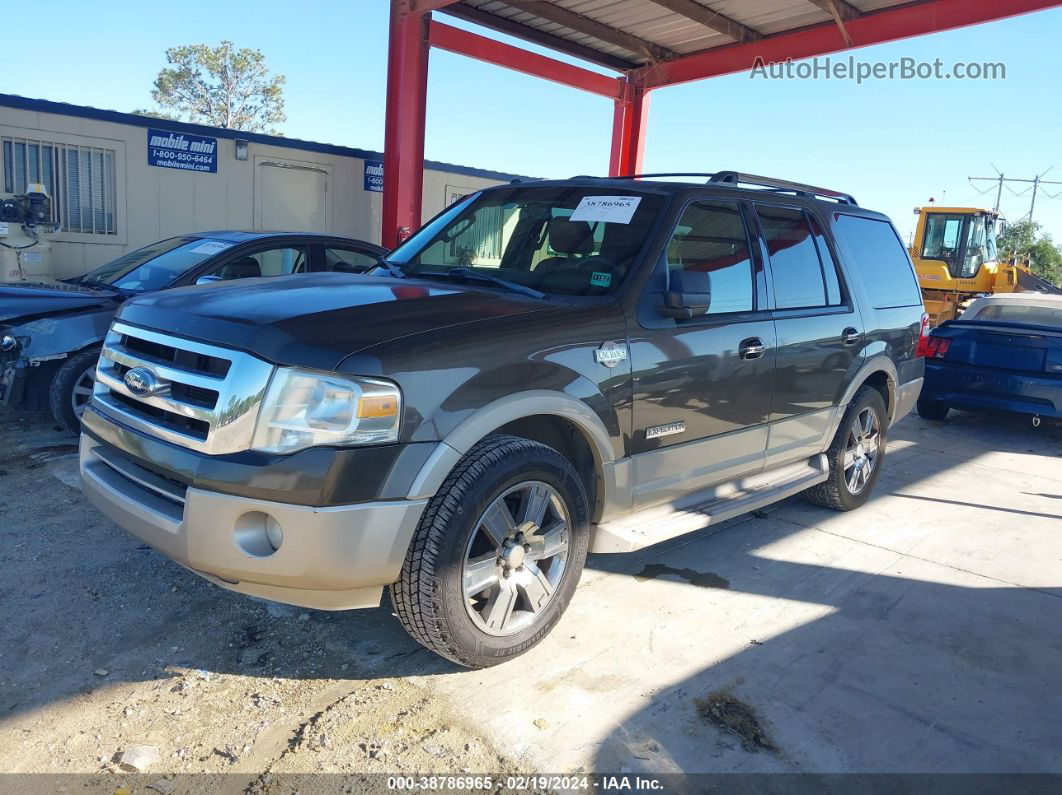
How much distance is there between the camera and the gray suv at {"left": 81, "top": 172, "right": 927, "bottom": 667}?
8.80 ft

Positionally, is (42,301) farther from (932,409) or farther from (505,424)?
(932,409)

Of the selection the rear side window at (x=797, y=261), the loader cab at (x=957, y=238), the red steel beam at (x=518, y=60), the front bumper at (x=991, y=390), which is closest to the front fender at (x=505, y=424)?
the rear side window at (x=797, y=261)

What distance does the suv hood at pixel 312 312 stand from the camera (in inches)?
108

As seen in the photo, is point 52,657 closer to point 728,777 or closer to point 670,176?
point 728,777

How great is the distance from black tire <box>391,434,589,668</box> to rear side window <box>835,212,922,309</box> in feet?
9.83

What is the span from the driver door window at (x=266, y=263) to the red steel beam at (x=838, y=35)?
30.8 feet

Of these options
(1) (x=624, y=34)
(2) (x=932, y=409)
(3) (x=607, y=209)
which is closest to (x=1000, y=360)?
(2) (x=932, y=409)

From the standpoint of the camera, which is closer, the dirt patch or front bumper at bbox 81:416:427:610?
front bumper at bbox 81:416:427:610

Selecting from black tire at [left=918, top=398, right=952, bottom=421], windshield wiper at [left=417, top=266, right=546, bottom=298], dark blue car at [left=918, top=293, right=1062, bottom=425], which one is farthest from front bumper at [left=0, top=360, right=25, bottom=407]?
black tire at [left=918, top=398, right=952, bottom=421]

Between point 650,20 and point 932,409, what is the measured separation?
783 centimetres

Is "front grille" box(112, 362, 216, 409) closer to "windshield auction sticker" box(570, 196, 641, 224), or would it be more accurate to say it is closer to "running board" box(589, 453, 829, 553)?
"running board" box(589, 453, 829, 553)

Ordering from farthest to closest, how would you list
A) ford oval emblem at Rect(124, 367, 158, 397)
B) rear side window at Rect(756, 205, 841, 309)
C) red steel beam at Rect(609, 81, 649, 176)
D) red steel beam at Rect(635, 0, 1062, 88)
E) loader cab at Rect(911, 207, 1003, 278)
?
loader cab at Rect(911, 207, 1003, 278) < red steel beam at Rect(609, 81, 649, 176) < red steel beam at Rect(635, 0, 1062, 88) < rear side window at Rect(756, 205, 841, 309) < ford oval emblem at Rect(124, 367, 158, 397)

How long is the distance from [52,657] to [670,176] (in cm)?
375

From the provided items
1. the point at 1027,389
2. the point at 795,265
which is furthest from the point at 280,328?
the point at 1027,389
